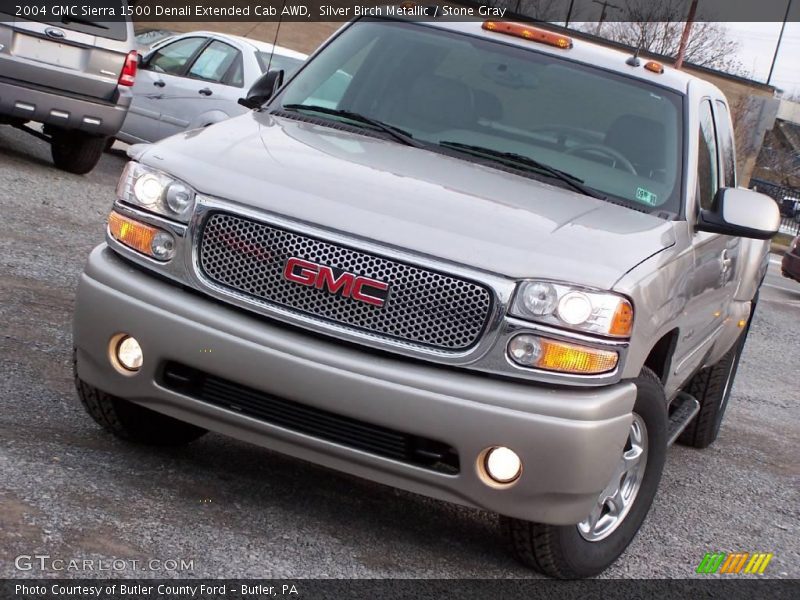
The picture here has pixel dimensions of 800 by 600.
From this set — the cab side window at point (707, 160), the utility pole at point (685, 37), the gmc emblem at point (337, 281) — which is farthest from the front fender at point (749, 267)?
the utility pole at point (685, 37)

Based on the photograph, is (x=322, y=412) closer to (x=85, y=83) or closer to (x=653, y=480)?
(x=653, y=480)

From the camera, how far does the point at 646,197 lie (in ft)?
15.9

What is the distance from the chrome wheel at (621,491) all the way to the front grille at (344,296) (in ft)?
2.63

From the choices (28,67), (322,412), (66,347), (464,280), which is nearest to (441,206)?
(464,280)

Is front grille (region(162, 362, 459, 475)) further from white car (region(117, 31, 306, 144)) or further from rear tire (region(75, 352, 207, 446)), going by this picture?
white car (region(117, 31, 306, 144))

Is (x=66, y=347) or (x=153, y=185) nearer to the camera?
(x=153, y=185)

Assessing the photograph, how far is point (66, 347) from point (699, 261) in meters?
2.83

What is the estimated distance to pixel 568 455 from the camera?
375 centimetres

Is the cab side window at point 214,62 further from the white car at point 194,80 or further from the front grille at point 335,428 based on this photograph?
the front grille at point 335,428

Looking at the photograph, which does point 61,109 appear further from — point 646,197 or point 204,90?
point 646,197

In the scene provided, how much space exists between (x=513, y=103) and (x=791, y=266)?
14.3 meters

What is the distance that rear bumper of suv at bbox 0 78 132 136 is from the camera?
10422 mm

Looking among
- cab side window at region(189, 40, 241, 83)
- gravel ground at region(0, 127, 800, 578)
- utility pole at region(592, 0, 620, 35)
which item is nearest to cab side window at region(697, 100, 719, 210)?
gravel ground at region(0, 127, 800, 578)

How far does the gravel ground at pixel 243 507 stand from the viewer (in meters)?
3.82
